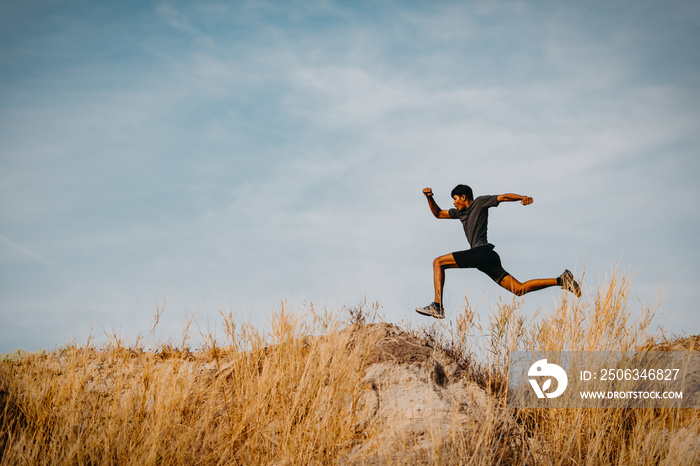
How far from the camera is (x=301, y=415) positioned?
14.2 ft

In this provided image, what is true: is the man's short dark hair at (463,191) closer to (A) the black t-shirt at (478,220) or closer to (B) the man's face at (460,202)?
(B) the man's face at (460,202)

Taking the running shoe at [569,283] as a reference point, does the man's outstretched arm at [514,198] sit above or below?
above

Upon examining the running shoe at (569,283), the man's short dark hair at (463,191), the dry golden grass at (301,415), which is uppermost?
the man's short dark hair at (463,191)

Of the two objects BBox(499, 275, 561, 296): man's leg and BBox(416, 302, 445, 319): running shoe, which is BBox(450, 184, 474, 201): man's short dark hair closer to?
BBox(499, 275, 561, 296): man's leg

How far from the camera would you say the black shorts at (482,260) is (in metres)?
6.08

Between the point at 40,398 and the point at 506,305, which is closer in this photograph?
the point at 40,398

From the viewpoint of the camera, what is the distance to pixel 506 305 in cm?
549

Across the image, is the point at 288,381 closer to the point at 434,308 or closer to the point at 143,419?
the point at 143,419

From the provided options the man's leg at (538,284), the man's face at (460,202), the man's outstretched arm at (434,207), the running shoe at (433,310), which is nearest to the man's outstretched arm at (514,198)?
the man's face at (460,202)

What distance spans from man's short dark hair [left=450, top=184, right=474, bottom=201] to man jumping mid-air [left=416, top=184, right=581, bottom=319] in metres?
0.24

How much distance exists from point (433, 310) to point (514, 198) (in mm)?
1738

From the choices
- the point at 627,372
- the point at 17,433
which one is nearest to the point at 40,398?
the point at 17,433

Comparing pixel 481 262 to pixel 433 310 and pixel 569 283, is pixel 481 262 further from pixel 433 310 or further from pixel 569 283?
pixel 569 283

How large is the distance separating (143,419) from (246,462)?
1.15 metres
